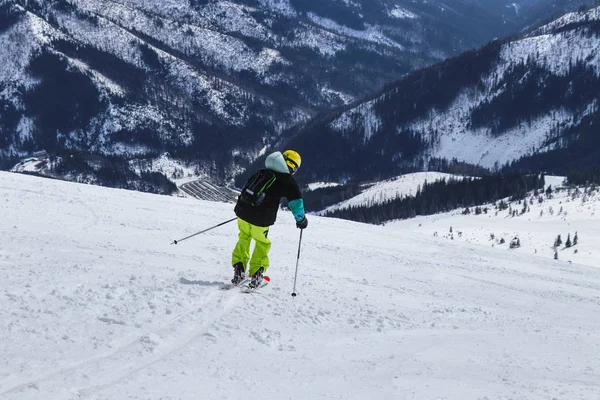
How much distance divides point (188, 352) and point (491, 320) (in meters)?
6.56

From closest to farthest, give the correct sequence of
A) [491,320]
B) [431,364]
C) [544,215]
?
[431,364], [491,320], [544,215]

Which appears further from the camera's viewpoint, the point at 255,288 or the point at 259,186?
the point at 255,288

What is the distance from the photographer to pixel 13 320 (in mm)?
6758

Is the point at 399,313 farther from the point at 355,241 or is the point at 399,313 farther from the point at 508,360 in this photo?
the point at 355,241

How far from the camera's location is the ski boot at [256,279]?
985cm

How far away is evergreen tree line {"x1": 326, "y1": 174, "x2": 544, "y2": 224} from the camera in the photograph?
11469 cm

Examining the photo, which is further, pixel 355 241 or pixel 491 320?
pixel 355 241

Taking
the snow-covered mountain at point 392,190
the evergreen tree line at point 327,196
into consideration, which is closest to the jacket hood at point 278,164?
the snow-covered mountain at point 392,190

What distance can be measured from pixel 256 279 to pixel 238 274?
0.38 m

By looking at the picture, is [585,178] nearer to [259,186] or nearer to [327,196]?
[327,196]

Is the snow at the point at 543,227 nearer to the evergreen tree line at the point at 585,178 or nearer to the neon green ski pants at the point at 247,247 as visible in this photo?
the evergreen tree line at the point at 585,178

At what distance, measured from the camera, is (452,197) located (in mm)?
122188

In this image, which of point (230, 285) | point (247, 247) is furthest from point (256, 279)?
point (247, 247)

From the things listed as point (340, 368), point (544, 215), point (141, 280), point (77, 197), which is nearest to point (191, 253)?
point (141, 280)
